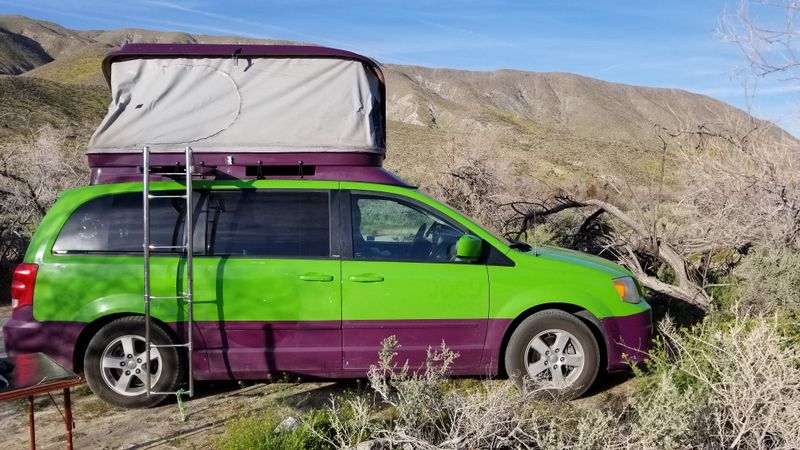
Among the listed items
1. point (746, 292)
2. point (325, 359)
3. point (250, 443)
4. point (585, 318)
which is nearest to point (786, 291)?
point (746, 292)

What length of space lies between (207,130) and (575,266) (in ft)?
10.9

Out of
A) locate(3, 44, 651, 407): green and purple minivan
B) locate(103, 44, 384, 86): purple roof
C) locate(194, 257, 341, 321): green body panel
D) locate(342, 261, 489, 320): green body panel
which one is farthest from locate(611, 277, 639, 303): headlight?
locate(103, 44, 384, 86): purple roof

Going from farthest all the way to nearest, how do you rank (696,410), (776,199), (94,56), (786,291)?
(94,56), (776,199), (786,291), (696,410)

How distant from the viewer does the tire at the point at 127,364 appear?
5.12 metres

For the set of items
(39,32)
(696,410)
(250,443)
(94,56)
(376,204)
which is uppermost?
(39,32)

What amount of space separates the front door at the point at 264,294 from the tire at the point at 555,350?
1.46m

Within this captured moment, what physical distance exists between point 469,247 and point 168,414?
106 inches

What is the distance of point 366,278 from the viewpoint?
519 cm

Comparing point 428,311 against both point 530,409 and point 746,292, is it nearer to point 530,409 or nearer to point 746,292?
point 530,409

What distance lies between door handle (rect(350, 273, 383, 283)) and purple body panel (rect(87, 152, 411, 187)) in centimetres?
83

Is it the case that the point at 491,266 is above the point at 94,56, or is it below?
below

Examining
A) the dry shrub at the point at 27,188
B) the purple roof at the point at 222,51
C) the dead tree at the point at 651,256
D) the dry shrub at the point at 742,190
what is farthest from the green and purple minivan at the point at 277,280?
the dry shrub at the point at 27,188

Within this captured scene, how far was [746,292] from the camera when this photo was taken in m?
7.07

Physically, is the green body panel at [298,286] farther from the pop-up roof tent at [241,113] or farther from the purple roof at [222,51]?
the purple roof at [222,51]
